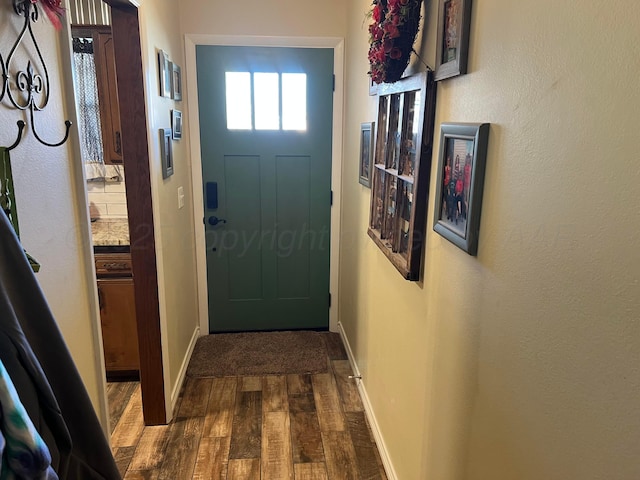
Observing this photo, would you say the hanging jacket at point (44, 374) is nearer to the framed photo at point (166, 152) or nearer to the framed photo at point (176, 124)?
the framed photo at point (166, 152)

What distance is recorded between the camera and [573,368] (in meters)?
0.84

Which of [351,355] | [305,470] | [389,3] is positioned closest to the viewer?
[389,3]

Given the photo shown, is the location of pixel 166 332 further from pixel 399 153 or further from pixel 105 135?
pixel 399 153

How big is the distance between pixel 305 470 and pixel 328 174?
6.26 ft

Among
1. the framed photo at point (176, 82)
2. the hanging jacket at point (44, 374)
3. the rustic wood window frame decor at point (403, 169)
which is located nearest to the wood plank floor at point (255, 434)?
the rustic wood window frame decor at point (403, 169)

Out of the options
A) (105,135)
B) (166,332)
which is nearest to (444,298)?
(166,332)

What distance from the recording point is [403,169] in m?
1.82

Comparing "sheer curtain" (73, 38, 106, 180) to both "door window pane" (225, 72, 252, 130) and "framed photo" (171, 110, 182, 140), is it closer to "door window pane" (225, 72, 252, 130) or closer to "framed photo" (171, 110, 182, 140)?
"framed photo" (171, 110, 182, 140)

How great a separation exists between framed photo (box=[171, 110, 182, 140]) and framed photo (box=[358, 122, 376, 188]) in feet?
3.45

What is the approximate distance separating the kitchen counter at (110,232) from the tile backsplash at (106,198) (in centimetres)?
5

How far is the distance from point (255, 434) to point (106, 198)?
1.79 metres

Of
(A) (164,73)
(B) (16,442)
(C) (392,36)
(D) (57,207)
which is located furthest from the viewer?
(A) (164,73)

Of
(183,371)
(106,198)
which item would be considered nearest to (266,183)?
(106,198)

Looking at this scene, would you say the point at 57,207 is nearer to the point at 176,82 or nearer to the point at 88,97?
the point at 176,82
